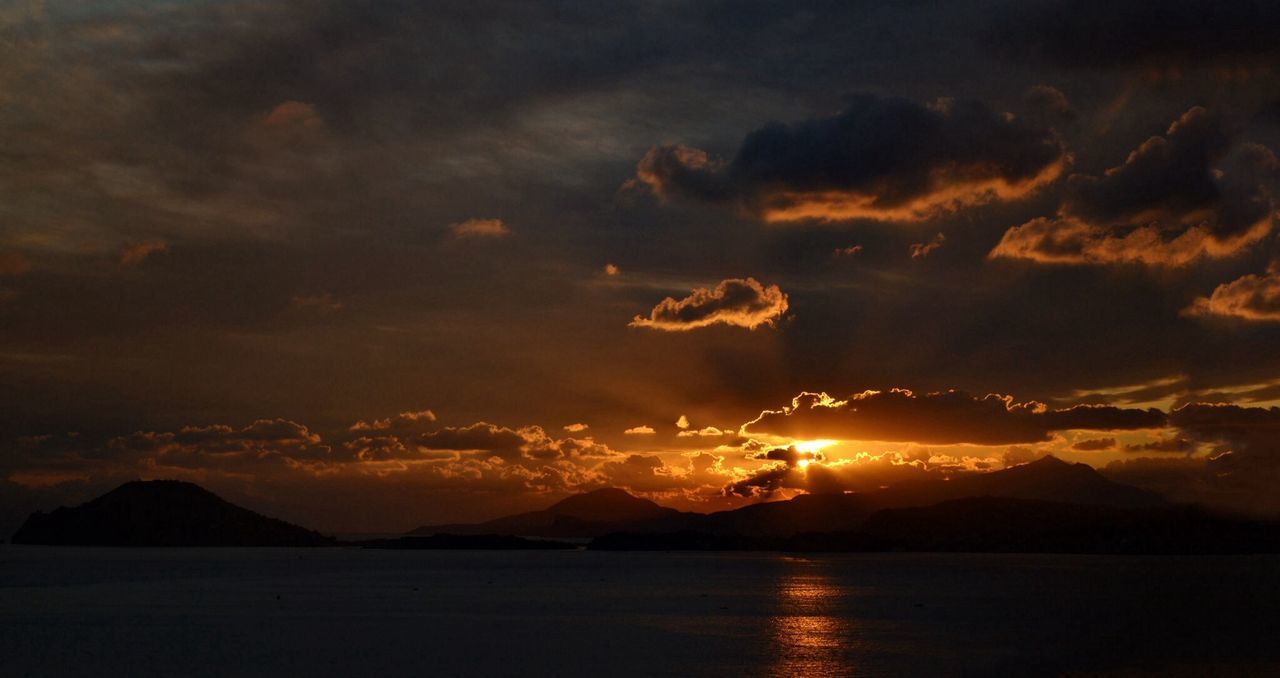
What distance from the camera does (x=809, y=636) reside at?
94.3 metres

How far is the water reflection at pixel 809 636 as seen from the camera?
71.9 metres

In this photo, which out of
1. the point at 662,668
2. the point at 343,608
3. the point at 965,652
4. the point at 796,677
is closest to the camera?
the point at 796,677

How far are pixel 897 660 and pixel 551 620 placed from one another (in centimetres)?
4485

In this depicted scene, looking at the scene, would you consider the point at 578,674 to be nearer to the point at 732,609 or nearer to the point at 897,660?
the point at 897,660

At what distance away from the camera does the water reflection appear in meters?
71.9

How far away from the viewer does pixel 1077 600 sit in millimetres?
147125

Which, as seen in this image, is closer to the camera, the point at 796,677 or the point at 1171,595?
the point at 796,677

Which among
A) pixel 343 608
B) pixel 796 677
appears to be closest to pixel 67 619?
pixel 343 608

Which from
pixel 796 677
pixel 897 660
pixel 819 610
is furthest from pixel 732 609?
pixel 796 677

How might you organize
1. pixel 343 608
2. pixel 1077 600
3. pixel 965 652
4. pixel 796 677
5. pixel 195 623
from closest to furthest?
pixel 796 677, pixel 965 652, pixel 195 623, pixel 343 608, pixel 1077 600

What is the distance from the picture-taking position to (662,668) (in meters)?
72.1

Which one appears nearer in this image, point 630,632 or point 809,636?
point 809,636

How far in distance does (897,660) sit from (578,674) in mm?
22141

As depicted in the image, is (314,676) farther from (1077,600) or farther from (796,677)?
(1077,600)
